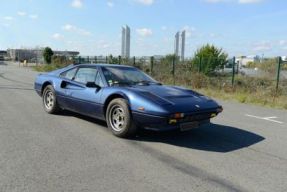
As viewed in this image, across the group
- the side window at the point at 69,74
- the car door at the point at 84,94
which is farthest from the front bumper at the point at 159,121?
the side window at the point at 69,74

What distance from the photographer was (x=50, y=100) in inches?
331

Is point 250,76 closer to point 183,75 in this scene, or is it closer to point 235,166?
point 183,75

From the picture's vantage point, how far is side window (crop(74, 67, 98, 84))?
7.07 m

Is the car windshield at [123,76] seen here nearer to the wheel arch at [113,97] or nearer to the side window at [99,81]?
the side window at [99,81]

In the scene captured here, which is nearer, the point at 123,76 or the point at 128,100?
the point at 128,100

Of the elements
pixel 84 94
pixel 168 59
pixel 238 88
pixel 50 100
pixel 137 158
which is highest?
pixel 168 59

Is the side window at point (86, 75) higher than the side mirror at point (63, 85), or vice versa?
the side window at point (86, 75)

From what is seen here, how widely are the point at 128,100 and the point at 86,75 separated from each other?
5.32 ft

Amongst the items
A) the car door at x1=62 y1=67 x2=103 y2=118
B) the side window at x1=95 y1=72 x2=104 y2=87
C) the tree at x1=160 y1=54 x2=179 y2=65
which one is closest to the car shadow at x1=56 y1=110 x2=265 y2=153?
the car door at x1=62 y1=67 x2=103 y2=118

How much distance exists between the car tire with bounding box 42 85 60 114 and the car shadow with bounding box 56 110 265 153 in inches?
58.2

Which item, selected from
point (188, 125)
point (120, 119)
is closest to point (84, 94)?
point (120, 119)

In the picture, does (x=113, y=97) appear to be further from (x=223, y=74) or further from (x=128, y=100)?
(x=223, y=74)

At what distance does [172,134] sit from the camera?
6.59 metres

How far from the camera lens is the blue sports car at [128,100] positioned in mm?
5648
